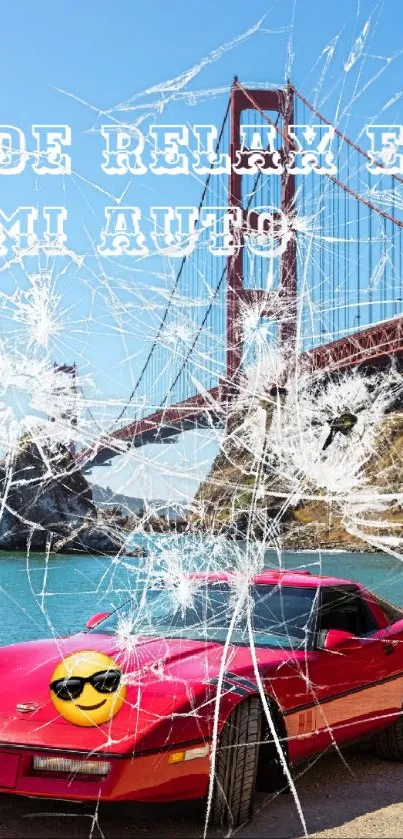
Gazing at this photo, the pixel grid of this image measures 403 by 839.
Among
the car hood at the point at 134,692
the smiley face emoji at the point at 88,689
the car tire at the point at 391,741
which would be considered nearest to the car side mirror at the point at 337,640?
the car hood at the point at 134,692

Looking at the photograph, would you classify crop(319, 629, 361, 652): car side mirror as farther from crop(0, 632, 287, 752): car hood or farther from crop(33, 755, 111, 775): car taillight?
crop(33, 755, 111, 775): car taillight

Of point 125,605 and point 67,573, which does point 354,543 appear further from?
point 125,605

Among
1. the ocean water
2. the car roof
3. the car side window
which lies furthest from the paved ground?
the ocean water

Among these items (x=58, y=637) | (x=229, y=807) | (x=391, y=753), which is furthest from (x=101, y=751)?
(x=391, y=753)

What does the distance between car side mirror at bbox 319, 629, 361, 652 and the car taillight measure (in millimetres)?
1471

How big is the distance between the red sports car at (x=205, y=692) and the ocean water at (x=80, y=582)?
886 centimetres

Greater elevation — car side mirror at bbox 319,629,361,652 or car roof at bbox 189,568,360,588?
car roof at bbox 189,568,360,588

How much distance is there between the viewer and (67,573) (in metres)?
49.8

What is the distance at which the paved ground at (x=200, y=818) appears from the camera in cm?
460

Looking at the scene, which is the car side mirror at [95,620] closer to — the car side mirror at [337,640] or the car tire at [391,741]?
the car side mirror at [337,640]

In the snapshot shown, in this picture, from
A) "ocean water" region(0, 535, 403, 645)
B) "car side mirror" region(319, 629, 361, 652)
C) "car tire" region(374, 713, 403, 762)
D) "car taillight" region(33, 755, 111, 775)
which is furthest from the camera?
"ocean water" region(0, 535, 403, 645)

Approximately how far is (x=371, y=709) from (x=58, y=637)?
176cm

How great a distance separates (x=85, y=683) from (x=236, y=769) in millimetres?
737

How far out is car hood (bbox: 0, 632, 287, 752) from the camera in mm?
4477
